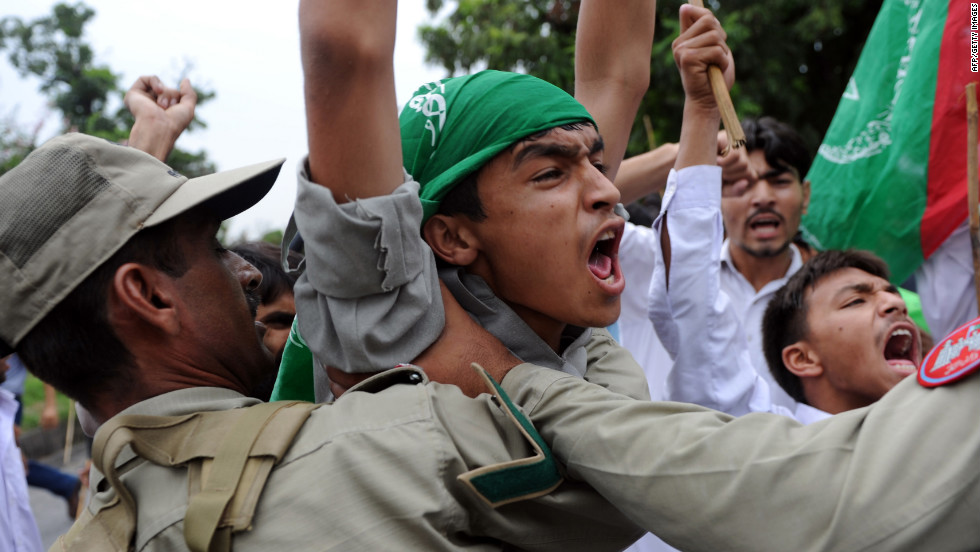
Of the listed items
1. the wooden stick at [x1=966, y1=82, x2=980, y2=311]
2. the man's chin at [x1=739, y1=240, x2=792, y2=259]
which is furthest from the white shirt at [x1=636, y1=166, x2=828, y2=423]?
the man's chin at [x1=739, y1=240, x2=792, y2=259]

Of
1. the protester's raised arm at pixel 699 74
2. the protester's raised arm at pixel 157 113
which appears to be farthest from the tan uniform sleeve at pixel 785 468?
the protester's raised arm at pixel 157 113

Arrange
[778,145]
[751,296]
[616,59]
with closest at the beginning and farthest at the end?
[616,59]
[751,296]
[778,145]

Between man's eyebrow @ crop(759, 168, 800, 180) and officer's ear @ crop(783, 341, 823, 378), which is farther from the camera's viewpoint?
man's eyebrow @ crop(759, 168, 800, 180)

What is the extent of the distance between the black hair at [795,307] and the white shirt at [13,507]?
10.2 feet

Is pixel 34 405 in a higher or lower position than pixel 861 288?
lower

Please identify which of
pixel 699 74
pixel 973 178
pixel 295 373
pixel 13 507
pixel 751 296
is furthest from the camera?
pixel 751 296

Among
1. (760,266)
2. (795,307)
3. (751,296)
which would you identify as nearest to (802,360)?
(795,307)

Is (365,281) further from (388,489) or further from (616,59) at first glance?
(616,59)

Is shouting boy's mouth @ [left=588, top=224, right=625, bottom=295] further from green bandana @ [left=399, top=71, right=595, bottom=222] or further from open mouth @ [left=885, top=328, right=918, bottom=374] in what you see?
open mouth @ [left=885, top=328, right=918, bottom=374]

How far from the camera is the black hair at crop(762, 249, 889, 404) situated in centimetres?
310

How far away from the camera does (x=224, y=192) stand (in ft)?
5.60

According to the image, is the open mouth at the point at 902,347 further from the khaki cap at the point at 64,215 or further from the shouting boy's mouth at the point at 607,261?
the khaki cap at the point at 64,215

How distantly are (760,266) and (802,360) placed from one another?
3.56 ft

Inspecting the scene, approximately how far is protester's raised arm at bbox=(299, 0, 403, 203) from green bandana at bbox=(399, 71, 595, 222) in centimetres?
24
